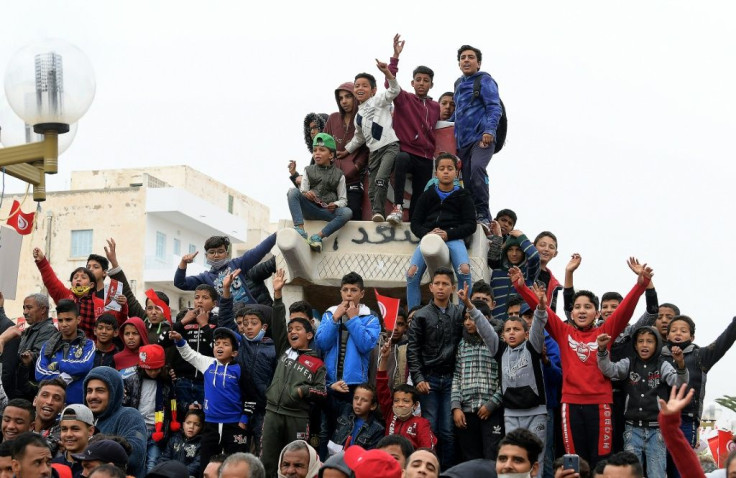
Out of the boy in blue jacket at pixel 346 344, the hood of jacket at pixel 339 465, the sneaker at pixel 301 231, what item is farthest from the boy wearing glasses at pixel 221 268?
the hood of jacket at pixel 339 465

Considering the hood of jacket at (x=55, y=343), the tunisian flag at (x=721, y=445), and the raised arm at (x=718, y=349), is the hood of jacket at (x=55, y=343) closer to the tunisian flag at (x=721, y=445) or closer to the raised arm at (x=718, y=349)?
the raised arm at (x=718, y=349)

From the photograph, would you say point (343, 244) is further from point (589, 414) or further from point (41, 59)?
point (41, 59)

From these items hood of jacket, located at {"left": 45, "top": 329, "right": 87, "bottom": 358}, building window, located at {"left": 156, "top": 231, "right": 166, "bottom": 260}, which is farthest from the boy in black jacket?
building window, located at {"left": 156, "top": 231, "right": 166, "bottom": 260}

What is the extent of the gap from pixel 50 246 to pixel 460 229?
1409 inches

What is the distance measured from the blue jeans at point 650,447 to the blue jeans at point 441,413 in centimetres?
146

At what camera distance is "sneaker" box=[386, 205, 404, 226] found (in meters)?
14.0

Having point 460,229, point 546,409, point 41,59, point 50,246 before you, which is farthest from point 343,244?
point 50,246

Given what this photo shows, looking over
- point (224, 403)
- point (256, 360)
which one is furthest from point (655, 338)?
point (224, 403)

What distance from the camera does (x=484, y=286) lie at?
473 inches

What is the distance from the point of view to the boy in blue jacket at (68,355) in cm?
1145

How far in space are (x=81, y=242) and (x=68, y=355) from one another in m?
Result: 35.9

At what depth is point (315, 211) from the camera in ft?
46.1

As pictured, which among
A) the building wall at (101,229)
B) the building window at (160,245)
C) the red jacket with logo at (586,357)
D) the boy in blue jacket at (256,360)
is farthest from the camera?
the building window at (160,245)

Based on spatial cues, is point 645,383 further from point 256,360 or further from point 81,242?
point 81,242
